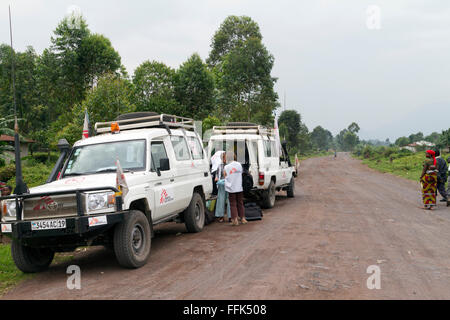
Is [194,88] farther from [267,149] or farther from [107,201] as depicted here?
[107,201]

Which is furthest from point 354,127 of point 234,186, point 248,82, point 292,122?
point 234,186

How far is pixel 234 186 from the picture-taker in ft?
31.0

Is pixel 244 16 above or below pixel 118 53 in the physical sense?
above

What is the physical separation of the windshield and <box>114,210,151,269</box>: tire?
3.35 ft

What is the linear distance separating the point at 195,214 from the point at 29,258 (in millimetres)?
3589

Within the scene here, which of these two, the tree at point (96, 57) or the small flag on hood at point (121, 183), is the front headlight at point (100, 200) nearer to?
the small flag on hood at point (121, 183)

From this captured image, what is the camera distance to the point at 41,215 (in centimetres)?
569

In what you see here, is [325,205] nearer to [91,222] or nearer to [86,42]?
[91,222]

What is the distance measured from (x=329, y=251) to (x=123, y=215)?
3.43m

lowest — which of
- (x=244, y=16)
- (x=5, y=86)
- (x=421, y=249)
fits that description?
(x=421, y=249)

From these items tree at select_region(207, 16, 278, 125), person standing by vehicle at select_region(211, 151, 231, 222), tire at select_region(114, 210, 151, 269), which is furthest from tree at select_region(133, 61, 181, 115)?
tire at select_region(114, 210, 151, 269)

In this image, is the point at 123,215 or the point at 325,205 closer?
the point at 123,215
